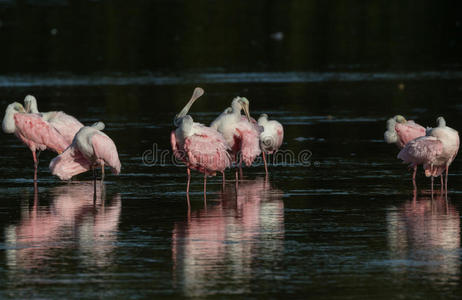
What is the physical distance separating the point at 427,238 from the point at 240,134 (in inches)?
245

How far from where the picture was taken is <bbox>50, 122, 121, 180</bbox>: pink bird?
50.8 feet

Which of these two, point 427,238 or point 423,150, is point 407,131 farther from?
point 427,238

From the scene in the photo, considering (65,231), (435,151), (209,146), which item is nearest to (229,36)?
(209,146)

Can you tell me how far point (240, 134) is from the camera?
1739 centimetres

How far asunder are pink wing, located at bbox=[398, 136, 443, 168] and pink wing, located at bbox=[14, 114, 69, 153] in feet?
19.3

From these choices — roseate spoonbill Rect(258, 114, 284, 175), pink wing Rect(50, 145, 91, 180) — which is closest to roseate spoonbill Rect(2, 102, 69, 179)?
pink wing Rect(50, 145, 91, 180)

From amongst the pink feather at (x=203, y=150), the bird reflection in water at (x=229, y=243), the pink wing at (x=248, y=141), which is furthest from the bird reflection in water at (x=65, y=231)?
the pink wing at (x=248, y=141)

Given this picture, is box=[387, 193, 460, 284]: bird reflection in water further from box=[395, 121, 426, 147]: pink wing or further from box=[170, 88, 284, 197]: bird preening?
box=[395, 121, 426, 147]: pink wing

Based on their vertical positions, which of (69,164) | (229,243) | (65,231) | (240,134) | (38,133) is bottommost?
(229,243)

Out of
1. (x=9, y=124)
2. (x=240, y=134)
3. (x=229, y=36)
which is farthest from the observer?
(x=229, y=36)

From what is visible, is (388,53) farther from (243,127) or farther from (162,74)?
(243,127)

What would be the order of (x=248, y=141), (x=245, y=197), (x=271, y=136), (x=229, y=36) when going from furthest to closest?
(x=229, y=36), (x=271, y=136), (x=248, y=141), (x=245, y=197)

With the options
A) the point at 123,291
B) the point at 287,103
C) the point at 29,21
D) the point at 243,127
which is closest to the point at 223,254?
the point at 123,291

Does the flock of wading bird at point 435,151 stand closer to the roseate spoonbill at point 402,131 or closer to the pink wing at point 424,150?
the pink wing at point 424,150
